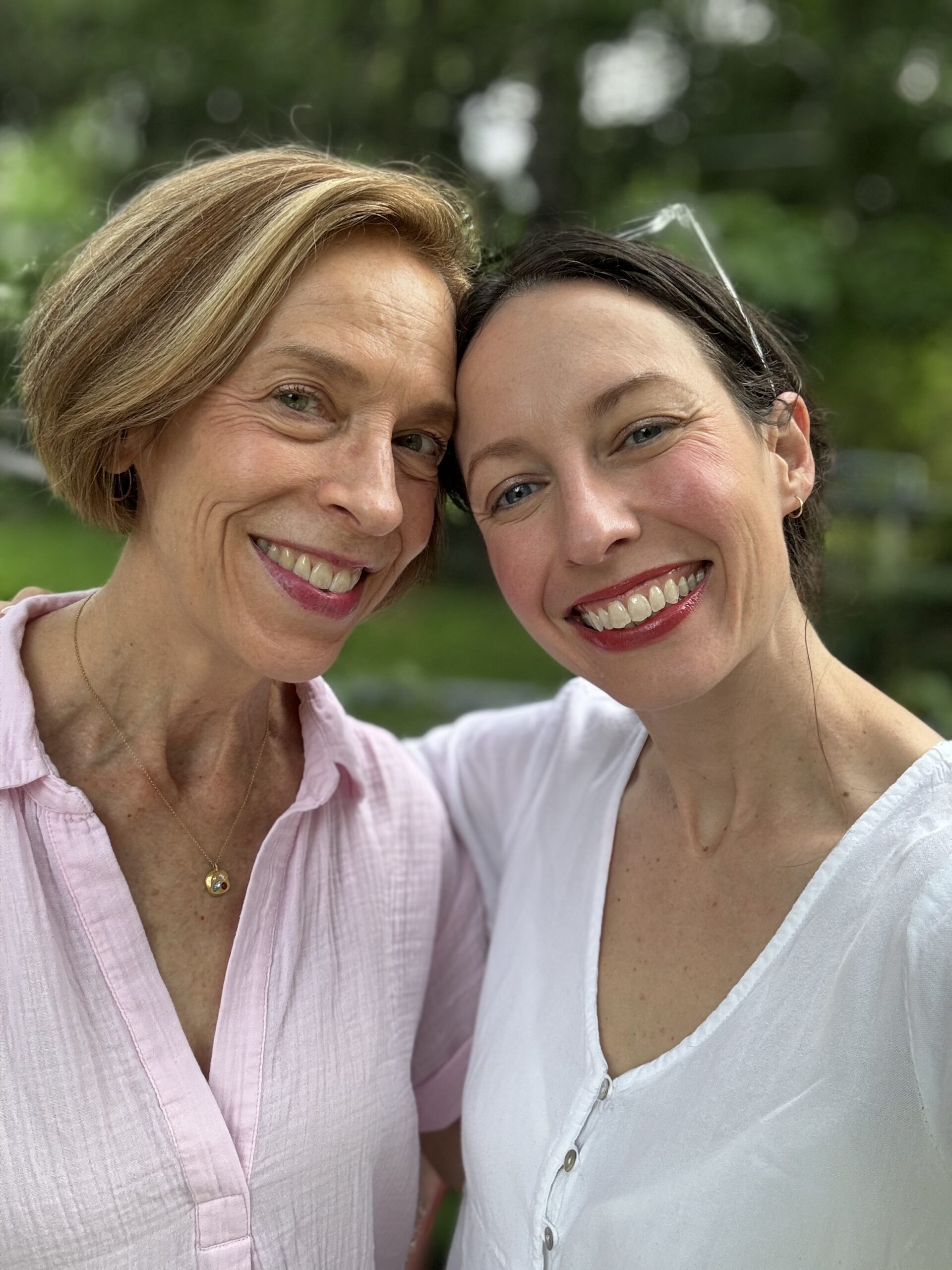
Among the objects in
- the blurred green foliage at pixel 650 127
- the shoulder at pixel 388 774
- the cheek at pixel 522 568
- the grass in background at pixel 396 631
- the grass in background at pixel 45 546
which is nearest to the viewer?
the cheek at pixel 522 568

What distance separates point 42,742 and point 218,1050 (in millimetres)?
558

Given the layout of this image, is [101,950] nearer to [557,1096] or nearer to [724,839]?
[557,1096]

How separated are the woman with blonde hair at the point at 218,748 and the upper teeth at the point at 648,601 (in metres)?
0.37

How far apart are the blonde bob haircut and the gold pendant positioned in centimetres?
65

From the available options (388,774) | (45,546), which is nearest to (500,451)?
(388,774)

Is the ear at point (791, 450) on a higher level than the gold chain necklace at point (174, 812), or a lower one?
higher

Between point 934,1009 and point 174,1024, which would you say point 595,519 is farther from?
point 174,1024

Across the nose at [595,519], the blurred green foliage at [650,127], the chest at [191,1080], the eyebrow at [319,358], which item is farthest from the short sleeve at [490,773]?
the blurred green foliage at [650,127]

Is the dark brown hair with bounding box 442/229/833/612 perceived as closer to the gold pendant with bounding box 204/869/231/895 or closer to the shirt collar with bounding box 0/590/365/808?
the shirt collar with bounding box 0/590/365/808

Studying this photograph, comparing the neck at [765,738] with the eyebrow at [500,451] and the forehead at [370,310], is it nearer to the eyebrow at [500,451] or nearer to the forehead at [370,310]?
the eyebrow at [500,451]

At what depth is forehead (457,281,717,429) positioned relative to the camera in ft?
5.71

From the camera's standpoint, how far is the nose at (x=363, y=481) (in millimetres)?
1735

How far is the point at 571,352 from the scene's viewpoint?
1757 mm

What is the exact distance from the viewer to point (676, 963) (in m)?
1.77
